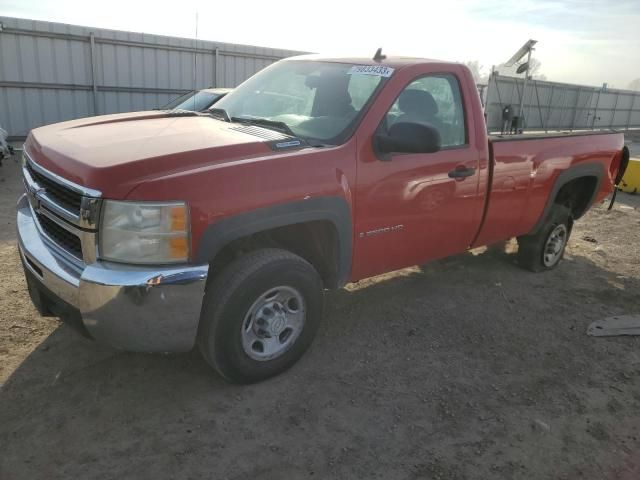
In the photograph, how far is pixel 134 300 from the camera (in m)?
2.60

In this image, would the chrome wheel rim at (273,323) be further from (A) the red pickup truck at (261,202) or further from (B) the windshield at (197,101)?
(B) the windshield at (197,101)

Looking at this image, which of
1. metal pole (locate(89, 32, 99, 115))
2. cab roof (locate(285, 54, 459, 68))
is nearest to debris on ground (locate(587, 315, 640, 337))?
cab roof (locate(285, 54, 459, 68))

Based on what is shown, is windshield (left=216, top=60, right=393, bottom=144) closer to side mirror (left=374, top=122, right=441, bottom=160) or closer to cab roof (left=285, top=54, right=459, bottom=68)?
cab roof (left=285, top=54, right=459, bottom=68)

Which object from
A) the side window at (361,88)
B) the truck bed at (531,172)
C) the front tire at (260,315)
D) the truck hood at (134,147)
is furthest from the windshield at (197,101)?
the front tire at (260,315)

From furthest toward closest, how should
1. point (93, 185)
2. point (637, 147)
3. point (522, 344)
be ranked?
1. point (637, 147)
2. point (522, 344)
3. point (93, 185)

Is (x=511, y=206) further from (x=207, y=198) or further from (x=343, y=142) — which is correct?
(x=207, y=198)

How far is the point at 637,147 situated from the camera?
21.0 m

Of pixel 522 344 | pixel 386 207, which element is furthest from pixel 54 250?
pixel 522 344

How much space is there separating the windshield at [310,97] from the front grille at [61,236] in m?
1.47

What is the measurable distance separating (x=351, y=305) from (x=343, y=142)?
1.67 metres

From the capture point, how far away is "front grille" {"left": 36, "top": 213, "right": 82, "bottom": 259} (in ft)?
9.18

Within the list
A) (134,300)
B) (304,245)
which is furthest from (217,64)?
(134,300)

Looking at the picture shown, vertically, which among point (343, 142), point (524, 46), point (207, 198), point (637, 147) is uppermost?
point (524, 46)

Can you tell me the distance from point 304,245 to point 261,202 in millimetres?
690
